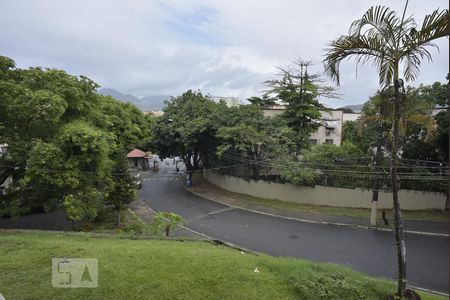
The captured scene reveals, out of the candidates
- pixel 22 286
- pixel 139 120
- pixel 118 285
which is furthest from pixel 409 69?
pixel 139 120

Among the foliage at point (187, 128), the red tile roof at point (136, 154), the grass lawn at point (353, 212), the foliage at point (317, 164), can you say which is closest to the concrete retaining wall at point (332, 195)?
the grass lawn at point (353, 212)

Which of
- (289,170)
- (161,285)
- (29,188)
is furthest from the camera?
(289,170)

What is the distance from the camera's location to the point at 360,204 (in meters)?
19.9

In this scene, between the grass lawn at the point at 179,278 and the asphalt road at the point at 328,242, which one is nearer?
the grass lawn at the point at 179,278

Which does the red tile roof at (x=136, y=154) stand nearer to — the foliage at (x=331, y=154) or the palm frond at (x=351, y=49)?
the foliage at (x=331, y=154)

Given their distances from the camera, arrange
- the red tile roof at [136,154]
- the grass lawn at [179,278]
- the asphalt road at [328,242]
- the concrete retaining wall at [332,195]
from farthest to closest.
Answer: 1. the red tile roof at [136,154]
2. the concrete retaining wall at [332,195]
3. the asphalt road at [328,242]
4. the grass lawn at [179,278]

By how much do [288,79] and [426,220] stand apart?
14.6 meters

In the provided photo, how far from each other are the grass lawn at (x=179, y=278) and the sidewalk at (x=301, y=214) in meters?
11.1

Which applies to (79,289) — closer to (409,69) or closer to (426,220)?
(409,69)

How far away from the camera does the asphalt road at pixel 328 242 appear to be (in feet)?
35.3

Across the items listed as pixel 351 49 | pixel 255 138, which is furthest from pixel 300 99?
pixel 351 49

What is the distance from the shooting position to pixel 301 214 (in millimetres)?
19188

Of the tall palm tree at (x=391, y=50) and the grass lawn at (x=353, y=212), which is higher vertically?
the tall palm tree at (x=391, y=50)

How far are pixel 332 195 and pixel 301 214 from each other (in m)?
3.11
